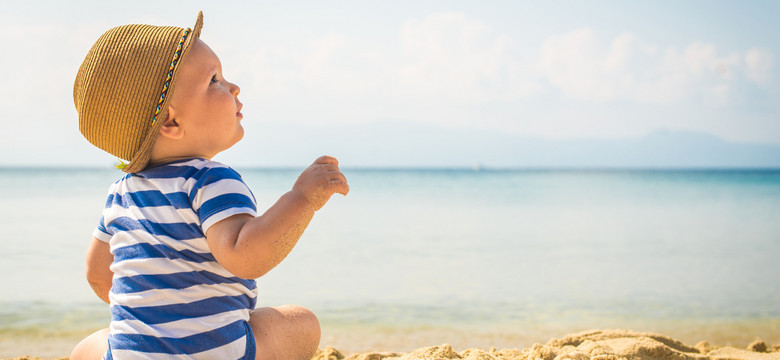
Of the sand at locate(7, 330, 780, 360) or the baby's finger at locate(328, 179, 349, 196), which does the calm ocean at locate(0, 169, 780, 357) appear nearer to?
the sand at locate(7, 330, 780, 360)

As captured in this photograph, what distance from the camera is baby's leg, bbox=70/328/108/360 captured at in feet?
5.48

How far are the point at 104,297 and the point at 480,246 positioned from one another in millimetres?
5677

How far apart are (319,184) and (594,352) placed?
1.42 meters

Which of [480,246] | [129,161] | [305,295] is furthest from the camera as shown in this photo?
[480,246]

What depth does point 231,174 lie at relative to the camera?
1.43 m

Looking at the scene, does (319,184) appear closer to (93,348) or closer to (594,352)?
(93,348)

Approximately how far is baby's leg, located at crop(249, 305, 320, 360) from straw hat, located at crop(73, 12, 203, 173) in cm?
49

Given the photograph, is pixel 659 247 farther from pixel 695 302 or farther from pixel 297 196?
pixel 297 196

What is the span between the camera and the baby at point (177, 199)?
1365 millimetres

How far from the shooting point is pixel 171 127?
58.4 inches

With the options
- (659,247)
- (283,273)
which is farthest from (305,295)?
(659,247)

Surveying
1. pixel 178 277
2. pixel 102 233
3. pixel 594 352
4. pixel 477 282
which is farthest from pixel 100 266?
pixel 477 282

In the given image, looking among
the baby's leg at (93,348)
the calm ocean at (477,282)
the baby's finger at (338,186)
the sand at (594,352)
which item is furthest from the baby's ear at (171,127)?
the calm ocean at (477,282)

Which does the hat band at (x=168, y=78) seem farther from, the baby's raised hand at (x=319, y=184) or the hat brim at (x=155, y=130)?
the baby's raised hand at (x=319, y=184)
